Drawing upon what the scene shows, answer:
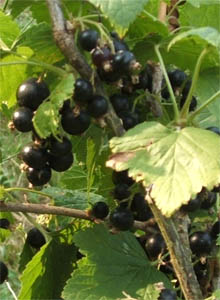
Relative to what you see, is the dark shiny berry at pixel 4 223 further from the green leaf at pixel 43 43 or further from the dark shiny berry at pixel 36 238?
the green leaf at pixel 43 43

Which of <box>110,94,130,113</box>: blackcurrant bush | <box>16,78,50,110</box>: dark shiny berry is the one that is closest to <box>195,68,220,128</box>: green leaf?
<box>110,94,130,113</box>: blackcurrant bush

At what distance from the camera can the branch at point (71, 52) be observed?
79 centimetres

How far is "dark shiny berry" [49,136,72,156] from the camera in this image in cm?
82

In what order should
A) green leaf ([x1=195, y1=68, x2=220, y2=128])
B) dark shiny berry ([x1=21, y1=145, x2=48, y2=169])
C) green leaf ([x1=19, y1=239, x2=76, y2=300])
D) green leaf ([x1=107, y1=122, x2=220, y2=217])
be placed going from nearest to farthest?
green leaf ([x1=107, y1=122, x2=220, y2=217]) < dark shiny berry ([x1=21, y1=145, x2=48, y2=169]) < green leaf ([x1=195, y1=68, x2=220, y2=128]) < green leaf ([x1=19, y1=239, x2=76, y2=300])

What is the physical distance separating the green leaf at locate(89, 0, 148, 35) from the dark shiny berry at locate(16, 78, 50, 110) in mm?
119

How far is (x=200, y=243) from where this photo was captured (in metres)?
0.97

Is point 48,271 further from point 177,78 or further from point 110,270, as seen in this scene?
point 177,78

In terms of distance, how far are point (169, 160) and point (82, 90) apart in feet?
0.43

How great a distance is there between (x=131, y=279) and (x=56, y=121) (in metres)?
0.31

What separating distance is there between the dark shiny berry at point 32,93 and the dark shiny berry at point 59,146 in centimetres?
5

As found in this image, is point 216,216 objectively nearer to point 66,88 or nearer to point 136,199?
point 136,199

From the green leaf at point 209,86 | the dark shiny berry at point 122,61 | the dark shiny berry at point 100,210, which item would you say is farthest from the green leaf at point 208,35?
the dark shiny berry at point 100,210

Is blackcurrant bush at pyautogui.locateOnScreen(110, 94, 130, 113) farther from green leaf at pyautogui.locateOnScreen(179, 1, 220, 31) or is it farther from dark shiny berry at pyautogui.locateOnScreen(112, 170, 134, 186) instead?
green leaf at pyautogui.locateOnScreen(179, 1, 220, 31)

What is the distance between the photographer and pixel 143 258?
1.00m
